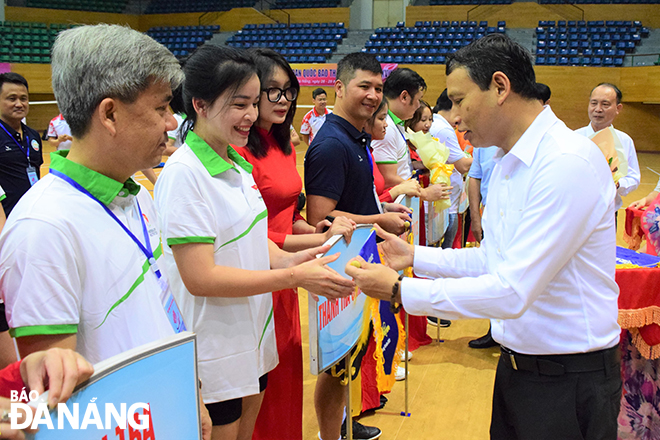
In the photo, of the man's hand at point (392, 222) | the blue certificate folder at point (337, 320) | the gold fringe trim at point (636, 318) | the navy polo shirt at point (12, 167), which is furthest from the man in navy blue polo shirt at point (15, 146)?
the gold fringe trim at point (636, 318)

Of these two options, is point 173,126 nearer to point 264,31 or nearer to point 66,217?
point 66,217

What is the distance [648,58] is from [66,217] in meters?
16.1

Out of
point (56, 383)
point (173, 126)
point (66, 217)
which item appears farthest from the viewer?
point (173, 126)

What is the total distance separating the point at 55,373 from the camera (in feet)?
2.54

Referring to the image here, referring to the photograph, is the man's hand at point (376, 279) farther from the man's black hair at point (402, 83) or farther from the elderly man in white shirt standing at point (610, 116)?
the elderly man in white shirt standing at point (610, 116)

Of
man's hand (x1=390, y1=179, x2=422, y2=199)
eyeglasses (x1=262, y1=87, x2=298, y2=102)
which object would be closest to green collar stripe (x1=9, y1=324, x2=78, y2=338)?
eyeglasses (x1=262, y1=87, x2=298, y2=102)

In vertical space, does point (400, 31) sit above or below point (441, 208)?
above

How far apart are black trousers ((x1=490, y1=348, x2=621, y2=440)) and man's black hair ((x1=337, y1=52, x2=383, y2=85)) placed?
1573 mm

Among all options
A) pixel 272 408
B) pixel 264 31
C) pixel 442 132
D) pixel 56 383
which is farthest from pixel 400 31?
pixel 56 383

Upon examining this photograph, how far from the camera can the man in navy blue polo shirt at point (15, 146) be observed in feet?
12.5

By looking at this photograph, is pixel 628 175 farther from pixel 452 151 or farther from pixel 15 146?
pixel 15 146

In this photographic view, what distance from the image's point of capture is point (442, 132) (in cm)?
464

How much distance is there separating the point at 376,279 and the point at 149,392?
0.80 metres

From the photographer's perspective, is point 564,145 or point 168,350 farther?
point 564,145
